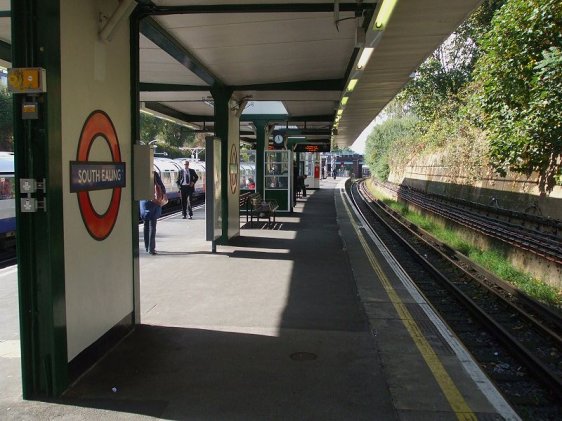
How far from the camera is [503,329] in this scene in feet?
19.8

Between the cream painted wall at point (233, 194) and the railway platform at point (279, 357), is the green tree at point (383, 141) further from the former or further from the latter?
the railway platform at point (279, 357)

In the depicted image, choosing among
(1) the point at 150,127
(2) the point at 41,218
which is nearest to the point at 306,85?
(2) the point at 41,218

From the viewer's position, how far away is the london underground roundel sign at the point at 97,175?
13.5 feet

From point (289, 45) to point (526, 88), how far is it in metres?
5.69

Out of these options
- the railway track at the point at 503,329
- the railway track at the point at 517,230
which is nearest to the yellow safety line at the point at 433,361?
the railway track at the point at 503,329

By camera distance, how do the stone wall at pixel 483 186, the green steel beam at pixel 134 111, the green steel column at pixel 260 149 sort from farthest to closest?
the green steel column at pixel 260 149 < the stone wall at pixel 483 186 < the green steel beam at pixel 134 111

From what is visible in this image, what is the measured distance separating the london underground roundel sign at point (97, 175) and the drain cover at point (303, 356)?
77.1 inches

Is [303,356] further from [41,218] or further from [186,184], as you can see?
[186,184]

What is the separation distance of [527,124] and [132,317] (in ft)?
27.4

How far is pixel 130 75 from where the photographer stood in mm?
5195

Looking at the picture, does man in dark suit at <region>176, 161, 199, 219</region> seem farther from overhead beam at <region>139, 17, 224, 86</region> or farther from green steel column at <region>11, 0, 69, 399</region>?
green steel column at <region>11, 0, 69, 399</region>

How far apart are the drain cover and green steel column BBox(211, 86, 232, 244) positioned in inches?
255

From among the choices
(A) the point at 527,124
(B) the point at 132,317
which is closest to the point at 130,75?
(B) the point at 132,317

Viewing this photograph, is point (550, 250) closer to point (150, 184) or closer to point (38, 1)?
point (150, 184)
